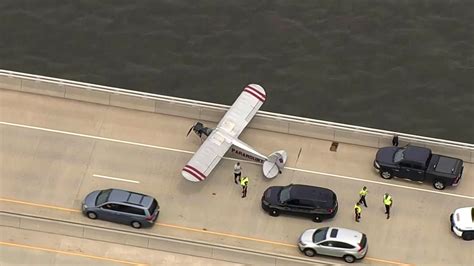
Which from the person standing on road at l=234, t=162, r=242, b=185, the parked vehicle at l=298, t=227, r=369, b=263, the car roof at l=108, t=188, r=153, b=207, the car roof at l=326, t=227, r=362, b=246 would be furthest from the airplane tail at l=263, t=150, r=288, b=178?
the car roof at l=108, t=188, r=153, b=207

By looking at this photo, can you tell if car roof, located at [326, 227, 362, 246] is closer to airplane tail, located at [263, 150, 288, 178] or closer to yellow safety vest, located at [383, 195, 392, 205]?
yellow safety vest, located at [383, 195, 392, 205]

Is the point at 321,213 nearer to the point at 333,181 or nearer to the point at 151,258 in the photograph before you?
the point at 333,181

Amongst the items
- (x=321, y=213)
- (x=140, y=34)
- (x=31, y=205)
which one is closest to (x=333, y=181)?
(x=321, y=213)

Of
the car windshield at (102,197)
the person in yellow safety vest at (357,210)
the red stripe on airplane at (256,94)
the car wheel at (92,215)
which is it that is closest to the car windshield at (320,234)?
the person in yellow safety vest at (357,210)

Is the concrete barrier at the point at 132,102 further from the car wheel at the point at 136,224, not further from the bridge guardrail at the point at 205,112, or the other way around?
the car wheel at the point at 136,224

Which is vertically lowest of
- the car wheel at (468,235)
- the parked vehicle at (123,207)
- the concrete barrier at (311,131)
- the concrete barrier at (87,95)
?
the parked vehicle at (123,207)

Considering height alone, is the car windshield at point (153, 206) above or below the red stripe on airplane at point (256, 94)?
below
